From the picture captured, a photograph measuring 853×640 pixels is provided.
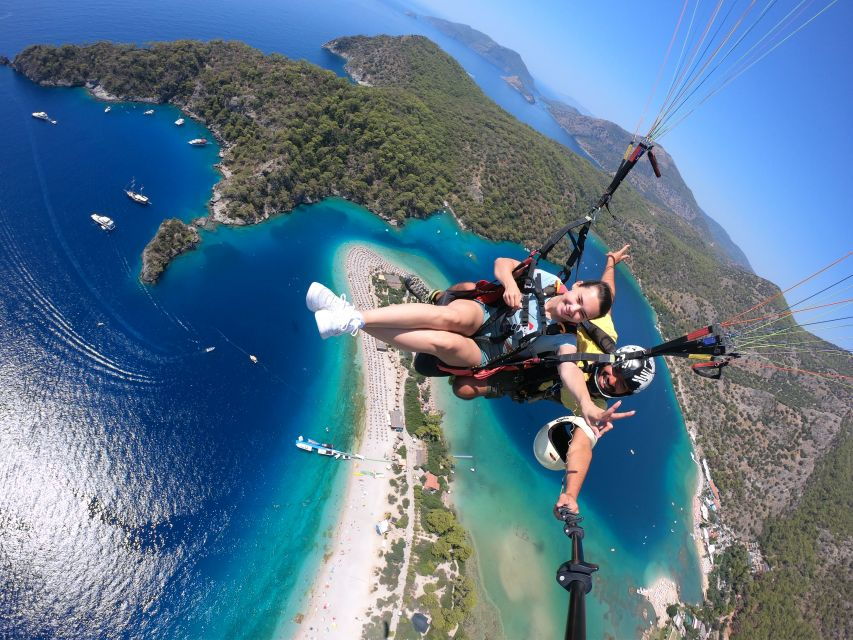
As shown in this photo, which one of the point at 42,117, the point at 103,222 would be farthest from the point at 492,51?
the point at 103,222

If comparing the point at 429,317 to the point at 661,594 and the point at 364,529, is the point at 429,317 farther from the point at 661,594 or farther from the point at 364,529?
the point at 661,594

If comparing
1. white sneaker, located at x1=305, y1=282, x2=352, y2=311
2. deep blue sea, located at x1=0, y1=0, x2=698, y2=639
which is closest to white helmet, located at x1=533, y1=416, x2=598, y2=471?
white sneaker, located at x1=305, y1=282, x2=352, y2=311

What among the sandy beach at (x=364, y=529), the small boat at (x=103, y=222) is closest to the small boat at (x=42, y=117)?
the small boat at (x=103, y=222)

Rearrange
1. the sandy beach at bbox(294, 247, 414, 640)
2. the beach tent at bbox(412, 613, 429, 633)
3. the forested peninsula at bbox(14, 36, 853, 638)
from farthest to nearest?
the forested peninsula at bbox(14, 36, 853, 638), the beach tent at bbox(412, 613, 429, 633), the sandy beach at bbox(294, 247, 414, 640)

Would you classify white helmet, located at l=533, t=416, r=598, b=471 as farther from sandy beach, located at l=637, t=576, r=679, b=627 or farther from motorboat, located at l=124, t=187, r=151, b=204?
motorboat, located at l=124, t=187, r=151, b=204

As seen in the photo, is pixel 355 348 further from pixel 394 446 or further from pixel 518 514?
pixel 518 514

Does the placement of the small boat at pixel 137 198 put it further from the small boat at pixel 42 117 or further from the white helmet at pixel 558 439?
the white helmet at pixel 558 439
